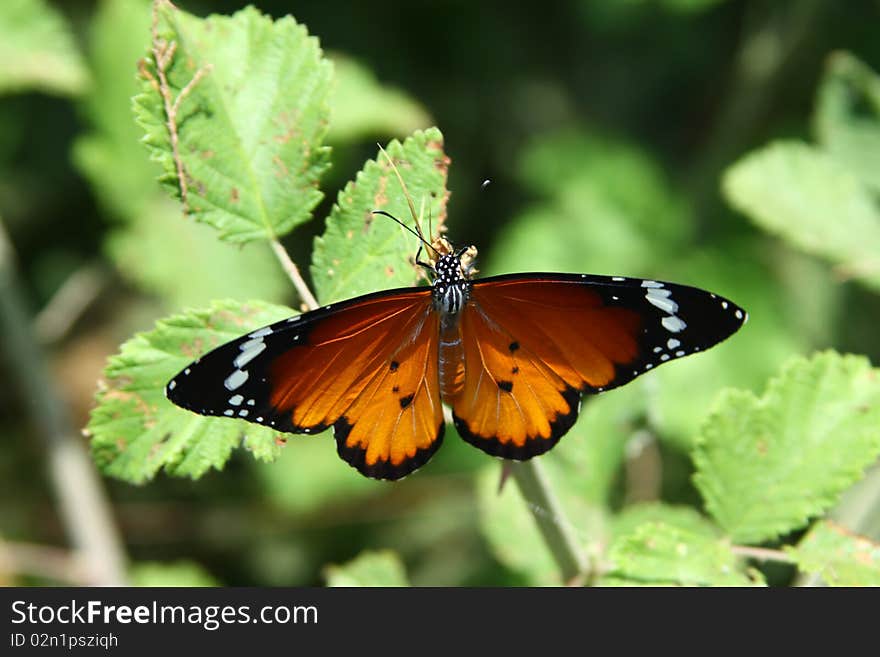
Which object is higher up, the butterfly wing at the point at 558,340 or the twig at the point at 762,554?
the butterfly wing at the point at 558,340

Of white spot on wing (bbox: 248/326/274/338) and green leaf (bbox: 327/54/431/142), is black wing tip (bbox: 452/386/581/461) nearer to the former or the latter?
white spot on wing (bbox: 248/326/274/338)

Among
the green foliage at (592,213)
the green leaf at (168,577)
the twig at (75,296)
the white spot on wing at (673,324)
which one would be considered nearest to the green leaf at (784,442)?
the white spot on wing at (673,324)

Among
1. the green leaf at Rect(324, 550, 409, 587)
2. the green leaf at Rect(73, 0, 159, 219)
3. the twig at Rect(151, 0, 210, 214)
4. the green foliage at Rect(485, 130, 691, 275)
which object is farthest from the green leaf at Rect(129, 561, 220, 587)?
the twig at Rect(151, 0, 210, 214)

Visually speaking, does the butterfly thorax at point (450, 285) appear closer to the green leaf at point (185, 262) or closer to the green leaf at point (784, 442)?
the green leaf at point (784, 442)

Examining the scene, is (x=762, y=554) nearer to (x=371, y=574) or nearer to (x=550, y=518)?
(x=550, y=518)

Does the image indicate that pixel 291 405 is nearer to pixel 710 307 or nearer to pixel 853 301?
pixel 710 307

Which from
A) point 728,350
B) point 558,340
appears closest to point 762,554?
point 558,340

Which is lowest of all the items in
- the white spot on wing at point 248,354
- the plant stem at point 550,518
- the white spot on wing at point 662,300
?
the plant stem at point 550,518

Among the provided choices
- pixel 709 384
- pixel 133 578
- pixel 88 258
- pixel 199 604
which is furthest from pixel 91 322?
pixel 709 384
